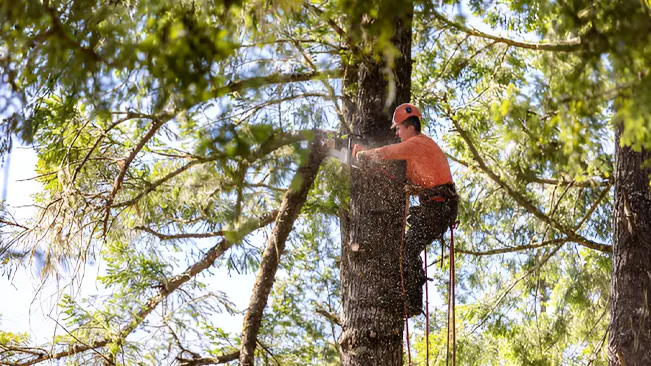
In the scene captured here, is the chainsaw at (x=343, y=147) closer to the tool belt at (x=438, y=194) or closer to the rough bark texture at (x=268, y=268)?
the tool belt at (x=438, y=194)

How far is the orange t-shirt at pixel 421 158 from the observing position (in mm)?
4609

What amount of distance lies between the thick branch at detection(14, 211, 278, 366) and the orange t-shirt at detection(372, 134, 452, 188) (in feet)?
6.95

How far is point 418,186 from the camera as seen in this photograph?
4812 mm

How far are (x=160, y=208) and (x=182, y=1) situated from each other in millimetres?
4495

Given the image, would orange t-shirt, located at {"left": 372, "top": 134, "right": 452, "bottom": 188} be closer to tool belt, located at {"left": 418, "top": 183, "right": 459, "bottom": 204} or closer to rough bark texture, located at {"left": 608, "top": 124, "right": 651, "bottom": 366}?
tool belt, located at {"left": 418, "top": 183, "right": 459, "bottom": 204}

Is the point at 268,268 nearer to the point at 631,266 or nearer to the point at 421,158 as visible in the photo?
the point at 421,158

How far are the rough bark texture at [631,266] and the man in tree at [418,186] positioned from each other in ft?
5.83

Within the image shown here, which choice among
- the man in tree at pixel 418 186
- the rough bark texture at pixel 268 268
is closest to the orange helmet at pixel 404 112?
the man in tree at pixel 418 186

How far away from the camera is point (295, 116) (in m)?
5.29

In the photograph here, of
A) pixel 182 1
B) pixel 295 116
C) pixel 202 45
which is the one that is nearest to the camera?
pixel 202 45

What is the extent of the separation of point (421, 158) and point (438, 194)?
1.07 feet

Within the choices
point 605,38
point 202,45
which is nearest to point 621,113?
point 605,38

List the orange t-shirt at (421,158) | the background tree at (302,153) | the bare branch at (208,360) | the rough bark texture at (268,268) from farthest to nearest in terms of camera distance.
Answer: the bare branch at (208,360) → the rough bark texture at (268,268) → the orange t-shirt at (421,158) → the background tree at (302,153)

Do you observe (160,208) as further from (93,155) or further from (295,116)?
(295,116)
